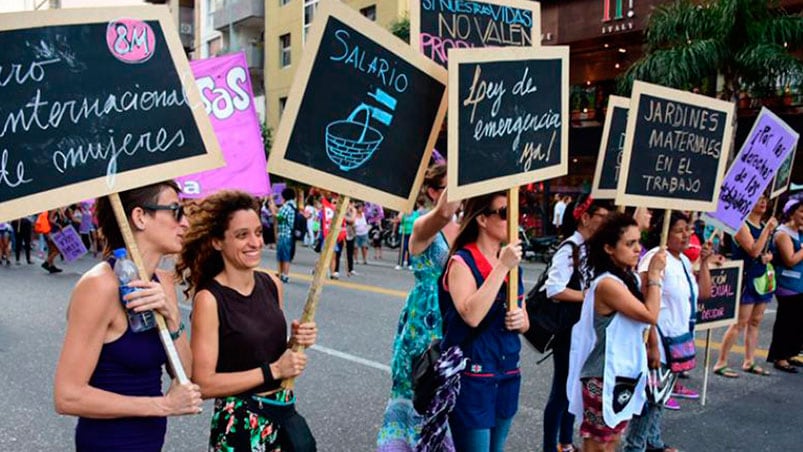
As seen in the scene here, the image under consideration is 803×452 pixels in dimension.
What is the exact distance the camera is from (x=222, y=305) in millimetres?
2479

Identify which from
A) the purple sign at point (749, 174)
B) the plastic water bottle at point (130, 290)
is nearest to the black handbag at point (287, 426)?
the plastic water bottle at point (130, 290)

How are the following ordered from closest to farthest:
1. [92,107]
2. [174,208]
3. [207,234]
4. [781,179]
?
[92,107]
[174,208]
[207,234]
[781,179]

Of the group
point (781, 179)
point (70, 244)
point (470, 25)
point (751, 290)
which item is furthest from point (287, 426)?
point (70, 244)

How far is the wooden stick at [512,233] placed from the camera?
306cm

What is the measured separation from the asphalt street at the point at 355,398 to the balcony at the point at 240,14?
29286mm

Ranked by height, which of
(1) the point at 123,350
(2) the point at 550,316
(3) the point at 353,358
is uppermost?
(1) the point at 123,350

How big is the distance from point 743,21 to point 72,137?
602 inches

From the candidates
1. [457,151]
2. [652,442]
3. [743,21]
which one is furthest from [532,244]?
[457,151]

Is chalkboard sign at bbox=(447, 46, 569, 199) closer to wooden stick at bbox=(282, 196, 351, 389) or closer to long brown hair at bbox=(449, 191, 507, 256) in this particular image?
long brown hair at bbox=(449, 191, 507, 256)

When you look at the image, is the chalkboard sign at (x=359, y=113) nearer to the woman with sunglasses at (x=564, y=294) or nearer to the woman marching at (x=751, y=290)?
the woman with sunglasses at (x=564, y=294)

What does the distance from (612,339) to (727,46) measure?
1324cm

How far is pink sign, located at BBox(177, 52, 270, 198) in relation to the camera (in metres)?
3.52

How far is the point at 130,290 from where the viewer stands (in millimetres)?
2174

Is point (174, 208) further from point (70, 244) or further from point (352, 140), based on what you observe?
point (70, 244)
